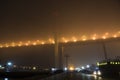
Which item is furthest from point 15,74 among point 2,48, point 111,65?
point 2,48

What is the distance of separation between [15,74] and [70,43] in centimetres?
2694

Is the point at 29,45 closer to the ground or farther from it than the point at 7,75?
farther from it

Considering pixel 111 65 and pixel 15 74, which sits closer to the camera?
pixel 15 74

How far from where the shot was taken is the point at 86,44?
141 ft

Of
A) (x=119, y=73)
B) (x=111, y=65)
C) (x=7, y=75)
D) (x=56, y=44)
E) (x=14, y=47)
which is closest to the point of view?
(x=7, y=75)

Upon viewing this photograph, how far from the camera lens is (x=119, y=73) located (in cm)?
2373

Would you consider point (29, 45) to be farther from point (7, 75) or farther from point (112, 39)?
point (7, 75)

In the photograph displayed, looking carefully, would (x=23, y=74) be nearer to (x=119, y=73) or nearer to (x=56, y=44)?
(x=119, y=73)

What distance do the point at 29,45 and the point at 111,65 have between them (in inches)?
986

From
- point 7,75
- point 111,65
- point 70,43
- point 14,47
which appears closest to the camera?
point 7,75

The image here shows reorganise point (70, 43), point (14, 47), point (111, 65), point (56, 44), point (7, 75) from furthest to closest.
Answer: point (14, 47), point (70, 43), point (56, 44), point (111, 65), point (7, 75)

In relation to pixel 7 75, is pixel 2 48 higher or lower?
higher

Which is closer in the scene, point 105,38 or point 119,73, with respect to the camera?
point 119,73

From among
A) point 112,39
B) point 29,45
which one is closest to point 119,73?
point 112,39
